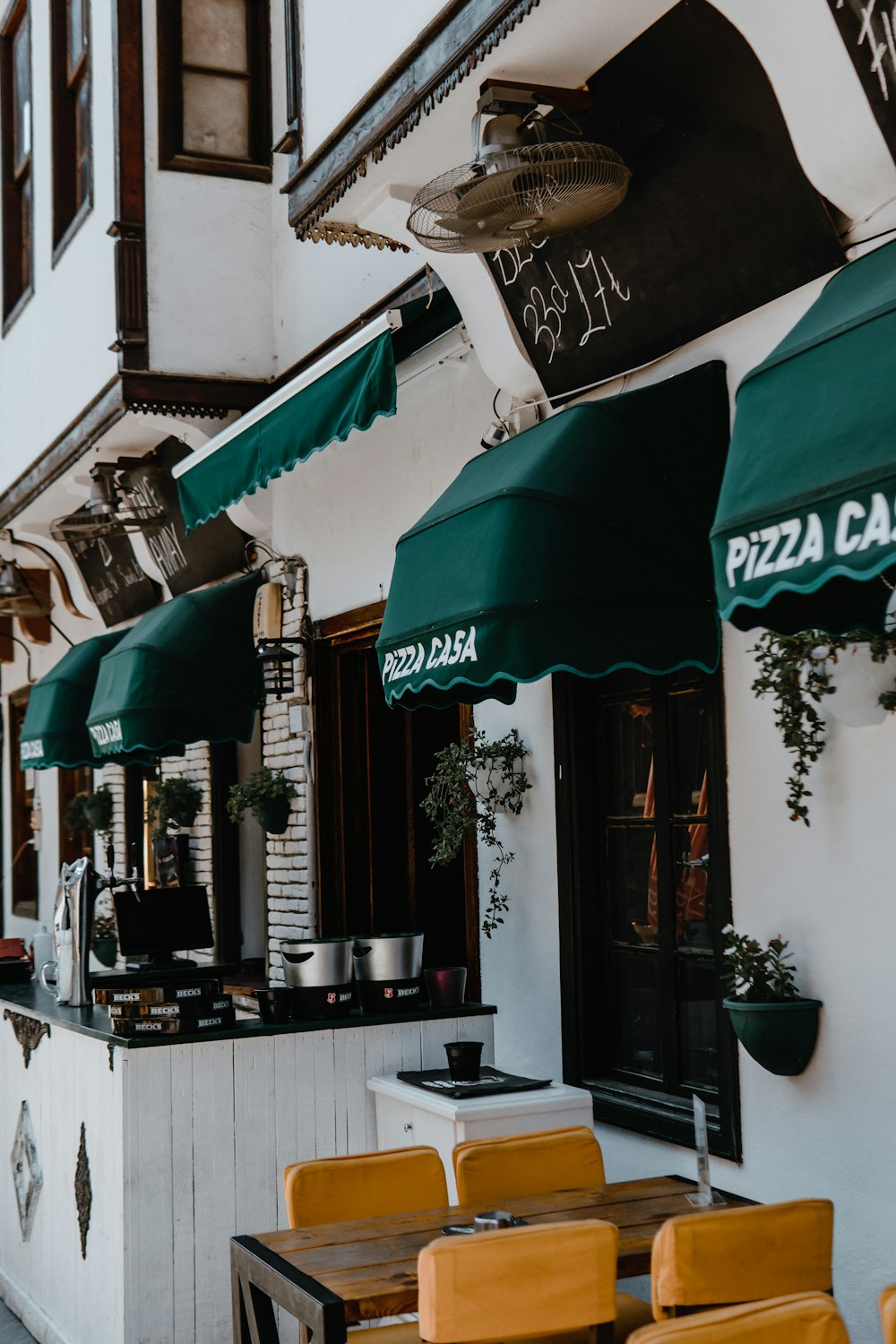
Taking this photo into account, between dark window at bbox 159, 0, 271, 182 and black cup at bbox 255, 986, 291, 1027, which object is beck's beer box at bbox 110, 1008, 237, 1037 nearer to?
black cup at bbox 255, 986, 291, 1027

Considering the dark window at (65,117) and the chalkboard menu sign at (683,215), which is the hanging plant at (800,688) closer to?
the chalkboard menu sign at (683,215)

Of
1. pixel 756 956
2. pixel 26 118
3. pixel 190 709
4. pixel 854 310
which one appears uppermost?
pixel 26 118

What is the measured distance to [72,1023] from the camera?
6102 millimetres

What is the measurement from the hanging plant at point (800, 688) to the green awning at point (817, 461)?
0.31m

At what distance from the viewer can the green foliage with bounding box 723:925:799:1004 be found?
171 inches

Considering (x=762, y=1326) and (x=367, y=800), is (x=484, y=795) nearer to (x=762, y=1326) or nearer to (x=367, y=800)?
(x=367, y=800)

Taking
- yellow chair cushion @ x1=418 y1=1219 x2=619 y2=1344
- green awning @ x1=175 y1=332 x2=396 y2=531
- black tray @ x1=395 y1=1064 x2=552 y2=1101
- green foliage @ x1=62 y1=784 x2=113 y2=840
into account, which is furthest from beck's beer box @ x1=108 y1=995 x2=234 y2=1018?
green foliage @ x1=62 y1=784 x2=113 y2=840

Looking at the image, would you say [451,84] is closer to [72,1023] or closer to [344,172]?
[344,172]

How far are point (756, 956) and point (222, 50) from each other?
20.1 ft

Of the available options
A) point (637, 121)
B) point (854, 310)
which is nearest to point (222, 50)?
point (637, 121)

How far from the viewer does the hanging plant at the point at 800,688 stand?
13.3 feet

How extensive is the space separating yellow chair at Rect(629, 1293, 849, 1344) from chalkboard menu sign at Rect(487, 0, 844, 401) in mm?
2812

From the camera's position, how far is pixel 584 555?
437 centimetres

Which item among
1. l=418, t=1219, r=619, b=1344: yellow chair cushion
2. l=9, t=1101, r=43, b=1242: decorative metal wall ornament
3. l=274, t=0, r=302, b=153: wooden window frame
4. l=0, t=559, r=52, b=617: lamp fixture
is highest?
l=274, t=0, r=302, b=153: wooden window frame
